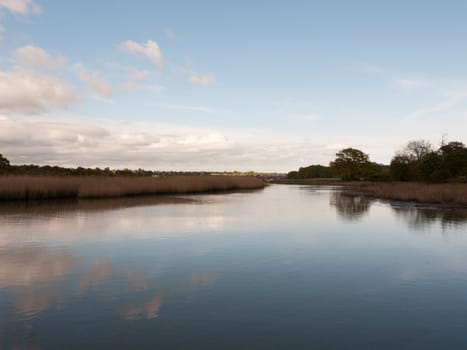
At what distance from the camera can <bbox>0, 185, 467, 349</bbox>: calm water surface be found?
3.83 meters

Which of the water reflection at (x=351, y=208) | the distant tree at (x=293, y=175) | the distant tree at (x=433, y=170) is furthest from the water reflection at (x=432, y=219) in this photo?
the distant tree at (x=293, y=175)

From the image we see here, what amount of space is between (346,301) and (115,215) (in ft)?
34.5

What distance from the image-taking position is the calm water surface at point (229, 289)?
383cm

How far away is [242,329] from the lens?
4000 millimetres

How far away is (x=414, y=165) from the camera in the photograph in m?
44.0

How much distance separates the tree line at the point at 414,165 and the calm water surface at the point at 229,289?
85.4 feet

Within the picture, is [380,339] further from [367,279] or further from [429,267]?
[429,267]

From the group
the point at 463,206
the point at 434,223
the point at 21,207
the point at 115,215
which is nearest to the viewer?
the point at 434,223

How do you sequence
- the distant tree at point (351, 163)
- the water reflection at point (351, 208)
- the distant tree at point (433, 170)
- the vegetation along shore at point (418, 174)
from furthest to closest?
the distant tree at point (351, 163) → the distant tree at point (433, 170) → the vegetation along shore at point (418, 174) → the water reflection at point (351, 208)

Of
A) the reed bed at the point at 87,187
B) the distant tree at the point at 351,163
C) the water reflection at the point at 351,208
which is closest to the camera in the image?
the water reflection at the point at 351,208

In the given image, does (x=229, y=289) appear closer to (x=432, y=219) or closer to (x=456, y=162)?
(x=432, y=219)

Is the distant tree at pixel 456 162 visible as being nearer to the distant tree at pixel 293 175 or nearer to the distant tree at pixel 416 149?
the distant tree at pixel 416 149

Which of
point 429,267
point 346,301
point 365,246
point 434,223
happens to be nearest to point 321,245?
point 365,246

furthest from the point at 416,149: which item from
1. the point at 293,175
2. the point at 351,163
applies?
the point at 293,175
